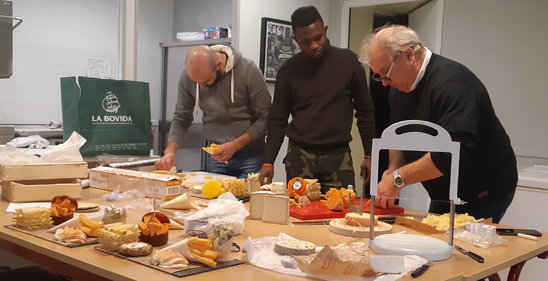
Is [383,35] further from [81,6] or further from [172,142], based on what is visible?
[81,6]

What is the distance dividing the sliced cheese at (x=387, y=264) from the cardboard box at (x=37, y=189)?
131 cm

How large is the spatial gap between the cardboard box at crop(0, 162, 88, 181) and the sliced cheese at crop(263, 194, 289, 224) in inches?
30.7

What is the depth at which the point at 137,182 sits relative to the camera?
231 cm

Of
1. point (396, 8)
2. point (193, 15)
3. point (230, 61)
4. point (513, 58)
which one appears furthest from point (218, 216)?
point (396, 8)

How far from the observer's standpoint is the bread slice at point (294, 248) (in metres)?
1.49

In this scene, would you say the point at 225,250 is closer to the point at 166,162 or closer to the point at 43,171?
the point at 43,171

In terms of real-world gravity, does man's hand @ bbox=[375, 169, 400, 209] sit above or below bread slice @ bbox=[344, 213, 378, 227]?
above

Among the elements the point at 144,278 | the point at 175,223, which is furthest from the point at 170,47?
the point at 144,278

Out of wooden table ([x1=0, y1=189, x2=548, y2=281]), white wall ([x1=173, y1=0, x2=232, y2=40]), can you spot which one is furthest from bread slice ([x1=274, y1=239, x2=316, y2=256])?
white wall ([x1=173, y1=0, x2=232, y2=40])

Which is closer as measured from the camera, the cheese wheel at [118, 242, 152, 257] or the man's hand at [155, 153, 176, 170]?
the cheese wheel at [118, 242, 152, 257]

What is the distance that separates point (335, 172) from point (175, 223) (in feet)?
4.89

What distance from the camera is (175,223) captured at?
1.76 metres

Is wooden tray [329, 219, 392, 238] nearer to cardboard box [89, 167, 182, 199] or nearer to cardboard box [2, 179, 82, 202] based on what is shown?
cardboard box [89, 167, 182, 199]

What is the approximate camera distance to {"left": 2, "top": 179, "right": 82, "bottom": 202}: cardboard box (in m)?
2.11
